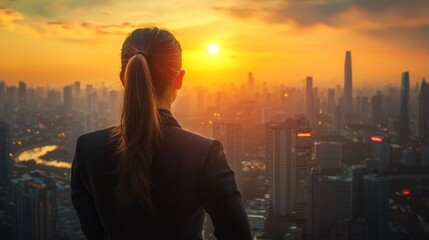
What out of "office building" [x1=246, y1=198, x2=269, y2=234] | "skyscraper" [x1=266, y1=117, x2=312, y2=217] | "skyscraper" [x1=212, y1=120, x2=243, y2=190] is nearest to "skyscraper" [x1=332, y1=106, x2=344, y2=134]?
"skyscraper" [x1=266, y1=117, x2=312, y2=217]

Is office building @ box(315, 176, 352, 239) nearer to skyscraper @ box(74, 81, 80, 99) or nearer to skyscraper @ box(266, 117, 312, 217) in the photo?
skyscraper @ box(266, 117, 312, 217)

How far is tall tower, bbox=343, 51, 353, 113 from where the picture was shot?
19.7 ft

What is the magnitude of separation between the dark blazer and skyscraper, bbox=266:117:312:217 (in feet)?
14.7

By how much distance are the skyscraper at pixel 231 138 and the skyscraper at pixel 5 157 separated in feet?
8.05

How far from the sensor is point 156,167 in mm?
489

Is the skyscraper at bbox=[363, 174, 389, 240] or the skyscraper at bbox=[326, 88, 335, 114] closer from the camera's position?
the skyscraper at bbox=[363, 174, 389, 240]

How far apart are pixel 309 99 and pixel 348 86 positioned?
60 centimetres

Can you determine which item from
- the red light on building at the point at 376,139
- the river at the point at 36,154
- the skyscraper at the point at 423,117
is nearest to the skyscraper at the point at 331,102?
the red light on building at the point at 376,139

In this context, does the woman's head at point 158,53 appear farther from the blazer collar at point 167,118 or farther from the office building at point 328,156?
the office building at point 328,156

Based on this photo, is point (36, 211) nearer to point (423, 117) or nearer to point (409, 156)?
point (409, 156)

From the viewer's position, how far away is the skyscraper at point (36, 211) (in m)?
4.38

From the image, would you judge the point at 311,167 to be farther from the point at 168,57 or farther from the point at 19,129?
the point at 168,57

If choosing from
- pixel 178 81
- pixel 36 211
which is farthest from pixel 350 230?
pixel 178 81

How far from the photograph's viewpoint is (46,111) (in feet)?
20.4
